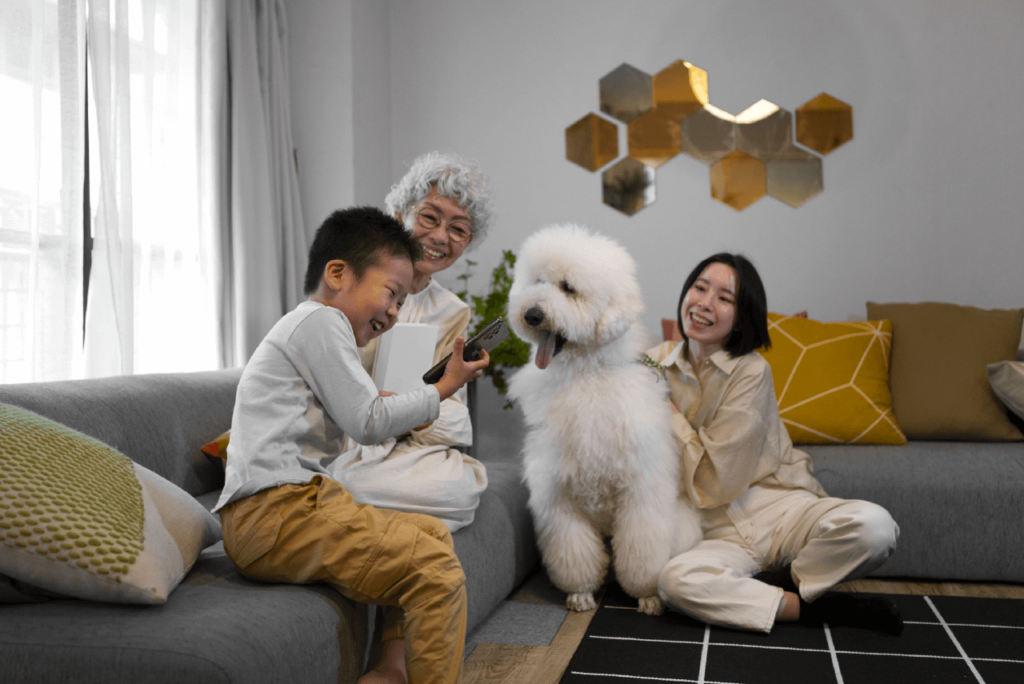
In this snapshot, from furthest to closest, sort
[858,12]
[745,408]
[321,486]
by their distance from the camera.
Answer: [858,12] < [745,408] < [321,486]

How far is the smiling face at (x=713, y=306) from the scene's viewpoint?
78.7 inches

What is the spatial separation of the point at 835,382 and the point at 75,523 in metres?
2.37

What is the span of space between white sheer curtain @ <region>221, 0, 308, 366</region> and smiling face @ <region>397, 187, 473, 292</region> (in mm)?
1172

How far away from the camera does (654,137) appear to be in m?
3.43

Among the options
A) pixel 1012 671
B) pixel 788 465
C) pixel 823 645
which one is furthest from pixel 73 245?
pixel 1012 671

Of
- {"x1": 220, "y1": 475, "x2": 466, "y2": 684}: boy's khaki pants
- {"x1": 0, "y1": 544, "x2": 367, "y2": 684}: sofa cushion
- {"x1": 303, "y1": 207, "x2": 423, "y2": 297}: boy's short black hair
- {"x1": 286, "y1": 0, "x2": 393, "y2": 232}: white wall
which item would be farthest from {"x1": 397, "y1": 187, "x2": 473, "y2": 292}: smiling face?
{"x1": 286, "y1": 0, "x2": 393, "y2": 232}: white wall

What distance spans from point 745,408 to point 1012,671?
779 millimetres

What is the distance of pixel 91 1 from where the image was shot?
225 centimetres

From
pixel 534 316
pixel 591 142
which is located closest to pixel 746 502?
pixel 534 316

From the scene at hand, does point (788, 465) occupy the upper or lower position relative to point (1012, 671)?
upper

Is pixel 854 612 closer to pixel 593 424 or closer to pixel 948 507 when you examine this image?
pixel 948 507

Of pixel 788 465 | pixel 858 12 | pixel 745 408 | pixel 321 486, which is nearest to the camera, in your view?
pixel 321 486

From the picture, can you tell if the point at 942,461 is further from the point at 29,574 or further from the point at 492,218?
the point at 29,574

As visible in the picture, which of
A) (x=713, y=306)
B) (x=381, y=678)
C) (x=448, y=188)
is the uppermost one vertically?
(x=448, y=188)
